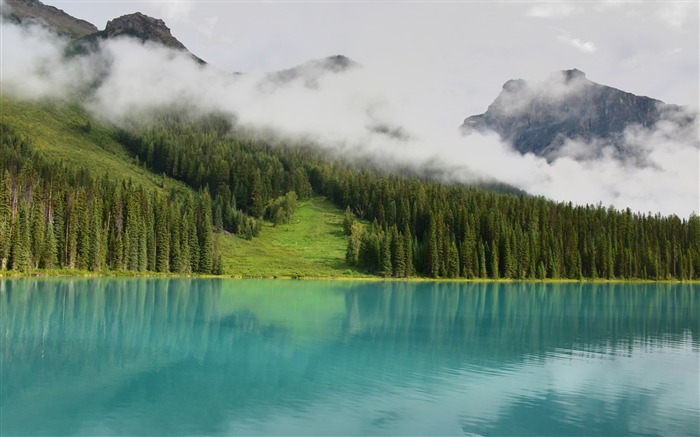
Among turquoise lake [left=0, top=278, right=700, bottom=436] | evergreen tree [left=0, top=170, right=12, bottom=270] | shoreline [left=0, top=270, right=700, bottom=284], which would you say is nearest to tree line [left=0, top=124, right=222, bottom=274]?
evergreen tree [left=0, top=170, right=12, bottom=270]

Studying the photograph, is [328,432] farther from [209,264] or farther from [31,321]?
[209,264]

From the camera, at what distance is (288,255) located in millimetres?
167500

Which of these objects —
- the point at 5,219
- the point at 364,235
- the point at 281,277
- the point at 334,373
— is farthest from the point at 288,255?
the point at 334,373

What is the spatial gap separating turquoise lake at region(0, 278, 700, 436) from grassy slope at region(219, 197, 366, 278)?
8124 cm

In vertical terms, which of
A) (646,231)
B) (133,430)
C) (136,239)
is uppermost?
(646,231)

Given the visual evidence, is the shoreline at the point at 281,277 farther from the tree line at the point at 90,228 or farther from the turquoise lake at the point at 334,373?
the turquoise lake at the point at 334,373

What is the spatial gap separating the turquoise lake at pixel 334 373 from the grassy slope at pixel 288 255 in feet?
267

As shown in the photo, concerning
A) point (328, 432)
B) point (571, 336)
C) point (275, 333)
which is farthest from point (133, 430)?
point (571, 336)

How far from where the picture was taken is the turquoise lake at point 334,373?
25078 mm

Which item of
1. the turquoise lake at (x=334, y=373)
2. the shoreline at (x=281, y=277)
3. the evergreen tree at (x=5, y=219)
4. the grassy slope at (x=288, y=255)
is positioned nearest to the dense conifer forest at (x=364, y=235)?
the evergreen tree at (x=5, y=219)

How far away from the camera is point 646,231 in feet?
648

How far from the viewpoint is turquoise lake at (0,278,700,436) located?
2508cm

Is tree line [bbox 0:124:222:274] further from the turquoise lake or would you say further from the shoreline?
the turquoise lake

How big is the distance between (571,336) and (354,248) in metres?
108
